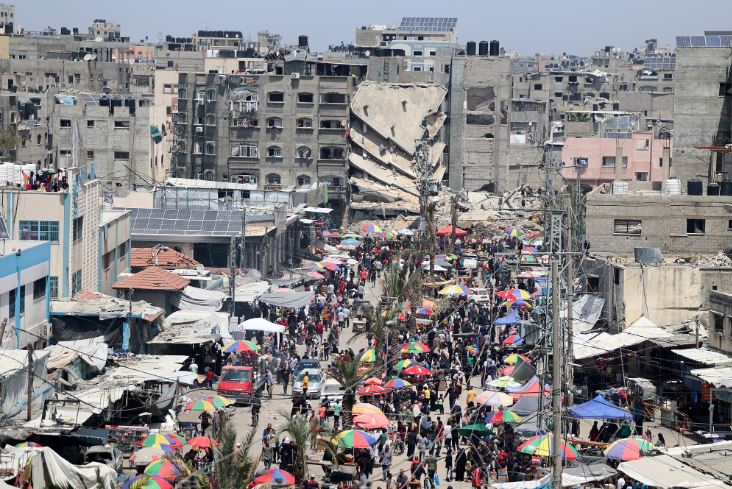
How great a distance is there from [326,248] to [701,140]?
18725 mm

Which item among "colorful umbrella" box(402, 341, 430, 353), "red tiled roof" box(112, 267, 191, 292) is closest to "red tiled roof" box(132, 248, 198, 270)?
"red tiled roof" box(112, 267, 191, 292)

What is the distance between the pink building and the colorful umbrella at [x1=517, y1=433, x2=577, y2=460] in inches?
2327

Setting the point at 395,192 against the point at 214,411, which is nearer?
the point at 214,411

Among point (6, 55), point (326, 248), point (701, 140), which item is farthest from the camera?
point (6, 55)

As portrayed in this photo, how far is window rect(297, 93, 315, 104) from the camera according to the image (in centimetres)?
8531

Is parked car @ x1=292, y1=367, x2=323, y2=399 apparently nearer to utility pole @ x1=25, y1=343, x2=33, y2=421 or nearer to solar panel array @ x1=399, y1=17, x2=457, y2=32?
utility pole @ x1=25, y1=343, x2=33, y2=421

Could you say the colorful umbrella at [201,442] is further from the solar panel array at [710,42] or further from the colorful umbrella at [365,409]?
the solar panel array at [710,42]

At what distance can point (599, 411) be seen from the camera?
108ft

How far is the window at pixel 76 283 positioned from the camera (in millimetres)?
43469

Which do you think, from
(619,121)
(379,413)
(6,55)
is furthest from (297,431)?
(6,55)

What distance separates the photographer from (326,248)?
72500 millimetres

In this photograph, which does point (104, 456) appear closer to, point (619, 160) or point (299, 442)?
point (299, 442)

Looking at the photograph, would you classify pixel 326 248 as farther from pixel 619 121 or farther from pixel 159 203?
pixel 619 121

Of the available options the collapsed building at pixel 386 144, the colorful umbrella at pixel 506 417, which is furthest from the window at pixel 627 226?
the collapsed building at pixel 386 144
